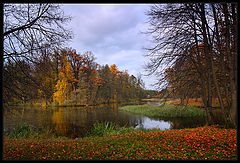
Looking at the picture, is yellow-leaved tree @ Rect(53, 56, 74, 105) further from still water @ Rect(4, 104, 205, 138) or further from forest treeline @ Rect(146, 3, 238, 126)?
forest treeline @ Rect(146, 3, 238, 126)

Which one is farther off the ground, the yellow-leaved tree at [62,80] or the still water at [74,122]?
the yellow-leaved tree at [62,80]

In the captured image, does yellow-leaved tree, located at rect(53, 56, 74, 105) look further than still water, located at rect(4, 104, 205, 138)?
No

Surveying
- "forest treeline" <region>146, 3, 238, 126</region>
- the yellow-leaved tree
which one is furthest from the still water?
"forest treeline" <region>146, 3, 238, 126</region>

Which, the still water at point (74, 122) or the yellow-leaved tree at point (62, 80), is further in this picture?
the still water at point (74, 122)

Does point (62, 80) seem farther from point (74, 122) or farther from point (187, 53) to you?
point (187, 53)

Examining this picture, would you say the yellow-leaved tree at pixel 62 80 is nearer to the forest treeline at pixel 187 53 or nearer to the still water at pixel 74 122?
the still water at pixel 74 122

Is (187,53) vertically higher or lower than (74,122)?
higher

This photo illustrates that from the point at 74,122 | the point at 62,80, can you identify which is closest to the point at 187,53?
the point at 62,80

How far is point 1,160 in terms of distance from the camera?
1569mm

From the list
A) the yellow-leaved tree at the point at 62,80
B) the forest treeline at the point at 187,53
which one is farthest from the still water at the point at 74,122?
the forest treeline at the point at 187,53

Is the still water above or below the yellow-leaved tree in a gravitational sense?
below

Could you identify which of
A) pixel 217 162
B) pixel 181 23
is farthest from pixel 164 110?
pixel 217 162

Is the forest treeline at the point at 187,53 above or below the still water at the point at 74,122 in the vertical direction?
above

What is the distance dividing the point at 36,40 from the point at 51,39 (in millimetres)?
360
